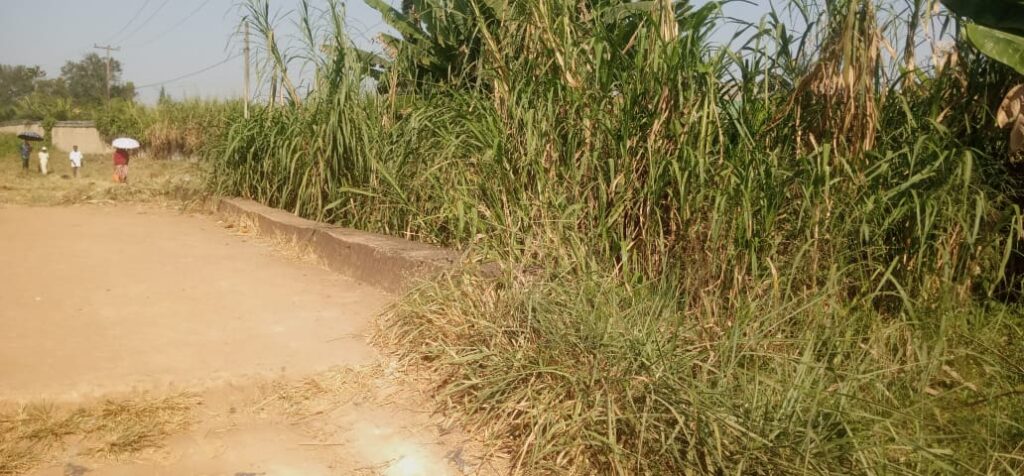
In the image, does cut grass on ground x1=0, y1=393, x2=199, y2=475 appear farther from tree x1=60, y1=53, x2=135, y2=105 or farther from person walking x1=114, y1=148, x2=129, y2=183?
tree x1=60, y1=53, x2=135, y2=105

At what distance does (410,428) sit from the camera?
285 cm

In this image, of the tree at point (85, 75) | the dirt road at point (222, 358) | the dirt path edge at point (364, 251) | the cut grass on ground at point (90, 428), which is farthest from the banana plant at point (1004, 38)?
the tree at point (85, 75)

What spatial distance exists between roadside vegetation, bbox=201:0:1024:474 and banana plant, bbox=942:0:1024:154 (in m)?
0.14

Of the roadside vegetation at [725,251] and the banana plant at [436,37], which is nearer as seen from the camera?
the roadside vegetation at [725,251]

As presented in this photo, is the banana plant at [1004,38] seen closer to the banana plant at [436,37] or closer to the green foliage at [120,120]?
the banana plant at [436,37]

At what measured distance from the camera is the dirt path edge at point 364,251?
3998 mm

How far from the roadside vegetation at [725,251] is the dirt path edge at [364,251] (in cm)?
20

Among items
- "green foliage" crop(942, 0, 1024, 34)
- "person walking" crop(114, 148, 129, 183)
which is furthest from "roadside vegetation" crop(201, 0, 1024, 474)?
"person walking" crop(114, 148, 129, 183)

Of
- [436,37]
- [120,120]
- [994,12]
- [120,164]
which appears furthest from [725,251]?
[120,120]

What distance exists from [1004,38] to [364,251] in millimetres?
3332

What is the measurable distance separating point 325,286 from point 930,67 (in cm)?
341

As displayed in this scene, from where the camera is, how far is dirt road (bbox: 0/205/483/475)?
2656mm

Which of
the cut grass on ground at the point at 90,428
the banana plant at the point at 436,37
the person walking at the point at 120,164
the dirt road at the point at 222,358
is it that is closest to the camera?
the cut grass on ground at the point at 90,428

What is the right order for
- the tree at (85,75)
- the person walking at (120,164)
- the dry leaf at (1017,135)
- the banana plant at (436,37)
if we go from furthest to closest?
the tree at (85,75) → the person walking at (120,164) → the banana plant at (436,37) → the dry leaf at (1017,135)
